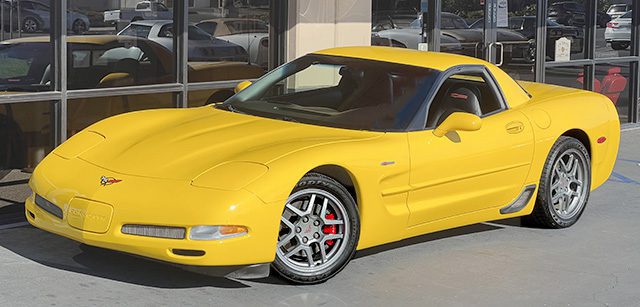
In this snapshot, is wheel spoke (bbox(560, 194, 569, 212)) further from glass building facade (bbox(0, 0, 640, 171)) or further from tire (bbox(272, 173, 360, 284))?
glass building facade (bbox(0, 0, 640, 171))

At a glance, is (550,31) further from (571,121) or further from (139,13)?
(139,13)

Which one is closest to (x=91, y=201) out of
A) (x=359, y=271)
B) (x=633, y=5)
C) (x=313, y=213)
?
(x=313, y=213)

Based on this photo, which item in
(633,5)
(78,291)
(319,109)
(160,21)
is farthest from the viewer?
(633,5)

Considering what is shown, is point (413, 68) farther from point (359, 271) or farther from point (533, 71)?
point (533, 71)

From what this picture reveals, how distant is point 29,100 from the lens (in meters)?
8.30

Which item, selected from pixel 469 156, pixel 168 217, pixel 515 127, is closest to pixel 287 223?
pixel 168 217

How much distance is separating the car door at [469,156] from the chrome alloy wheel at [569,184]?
482 millimetres

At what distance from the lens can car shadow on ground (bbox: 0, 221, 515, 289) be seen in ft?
21.3

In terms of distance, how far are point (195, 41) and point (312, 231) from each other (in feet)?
11.7

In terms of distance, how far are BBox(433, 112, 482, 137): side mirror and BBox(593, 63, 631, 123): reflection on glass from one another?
7124 millimetres

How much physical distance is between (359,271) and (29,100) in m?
2.92

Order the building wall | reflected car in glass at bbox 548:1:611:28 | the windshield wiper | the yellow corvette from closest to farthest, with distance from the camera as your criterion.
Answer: the yellow corvette → the windshield wiper → the building wall → reflected car in glass at bbox 548:1:611:28

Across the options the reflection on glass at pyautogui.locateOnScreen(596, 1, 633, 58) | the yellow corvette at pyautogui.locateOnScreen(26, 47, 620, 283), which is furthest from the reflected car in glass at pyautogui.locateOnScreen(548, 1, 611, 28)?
the yellow corvette at pyautogui.locateOnScreen(26, 47, 620, 283)

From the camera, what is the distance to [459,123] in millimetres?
7141
